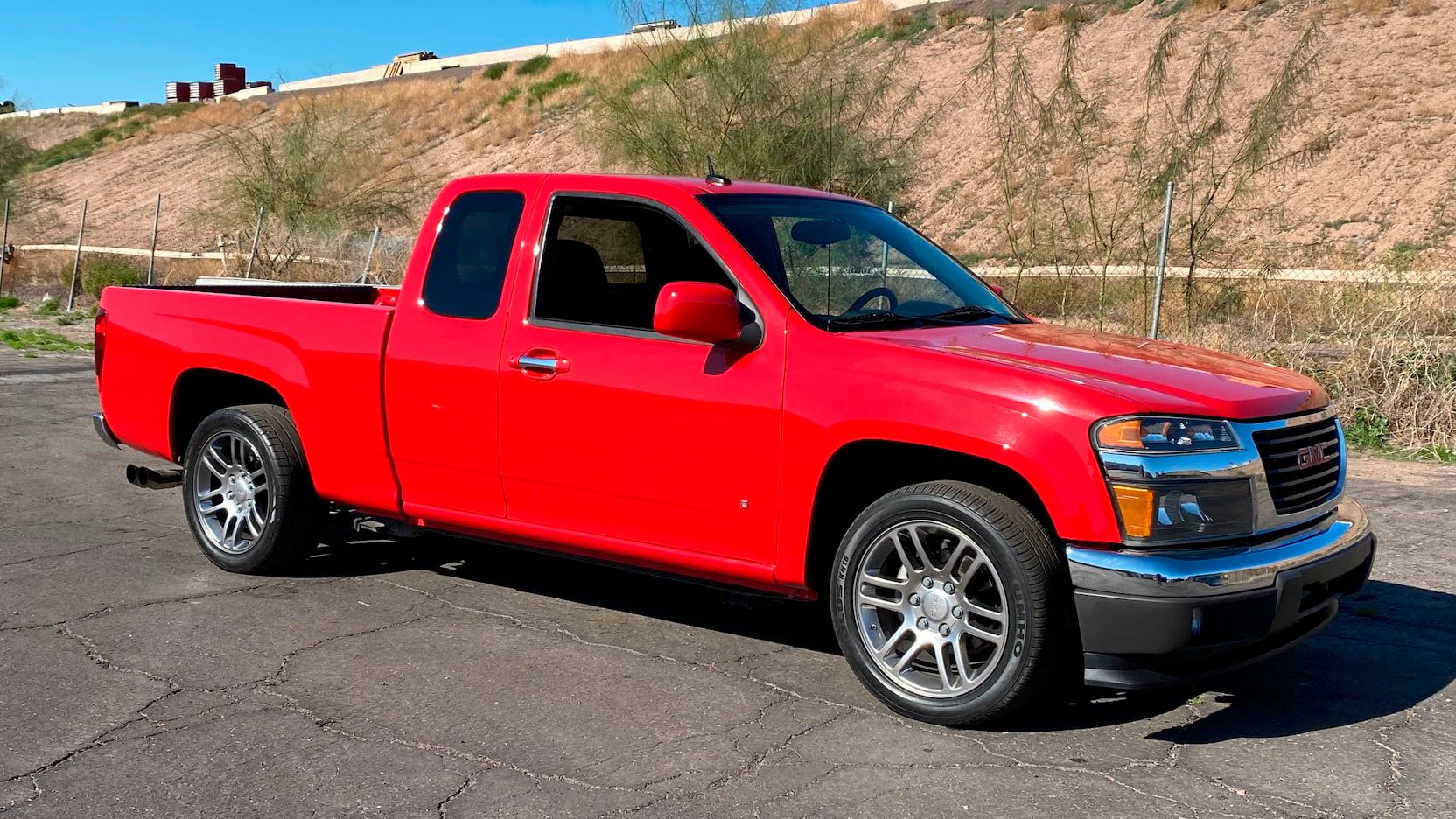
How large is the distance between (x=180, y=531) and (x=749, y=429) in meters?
4.01

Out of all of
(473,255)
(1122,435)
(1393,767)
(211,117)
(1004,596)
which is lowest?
(1393,767)

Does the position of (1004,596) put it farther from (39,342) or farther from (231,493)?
(39,342)

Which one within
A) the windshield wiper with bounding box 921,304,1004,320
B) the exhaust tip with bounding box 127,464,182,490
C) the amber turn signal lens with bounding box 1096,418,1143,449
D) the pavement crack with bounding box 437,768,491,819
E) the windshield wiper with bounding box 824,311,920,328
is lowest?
the pavement crack with bounding box 437,768,491,819

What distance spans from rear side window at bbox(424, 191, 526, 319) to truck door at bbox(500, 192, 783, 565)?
178 mm

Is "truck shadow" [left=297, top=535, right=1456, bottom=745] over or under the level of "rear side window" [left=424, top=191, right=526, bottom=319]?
under

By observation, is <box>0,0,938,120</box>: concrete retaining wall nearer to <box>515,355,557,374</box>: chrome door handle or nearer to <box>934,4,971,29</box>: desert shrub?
<box>934,4,971,29</box>: desert shrub

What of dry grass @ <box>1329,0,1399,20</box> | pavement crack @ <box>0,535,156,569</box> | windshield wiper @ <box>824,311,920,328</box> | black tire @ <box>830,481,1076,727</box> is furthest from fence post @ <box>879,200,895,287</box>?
dry grass @ <box>1329,0,1399,20</box>

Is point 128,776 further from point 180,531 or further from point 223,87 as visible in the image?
point 223,87

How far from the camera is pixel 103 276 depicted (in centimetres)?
2678

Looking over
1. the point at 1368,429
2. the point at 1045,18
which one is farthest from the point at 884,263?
the point at 1045,18

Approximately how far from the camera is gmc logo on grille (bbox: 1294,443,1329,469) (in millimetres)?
4664

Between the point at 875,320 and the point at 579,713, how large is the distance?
5.91 feet

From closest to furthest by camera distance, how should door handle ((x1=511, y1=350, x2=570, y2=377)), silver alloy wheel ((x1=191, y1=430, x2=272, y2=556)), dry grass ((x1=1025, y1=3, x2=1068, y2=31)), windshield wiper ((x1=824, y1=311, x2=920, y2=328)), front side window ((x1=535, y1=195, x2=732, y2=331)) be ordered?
1. windshield wiper ((x1=824, y1=311, x2=920, y2=328))
2. door handle ((x1=511, y1=350, x2=570, y2=377))
3. front side window ((x1=535, y1=195, x2=732, y2=331))
4. silver alloy wheel ((x1=191, y1=430, x2=272, y2=556))
5. dry grass ((x1=1025, y1=3, x2=1068, y2=31))

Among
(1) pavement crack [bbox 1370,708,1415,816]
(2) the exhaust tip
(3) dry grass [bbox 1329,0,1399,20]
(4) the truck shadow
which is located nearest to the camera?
(1) pavement crack [bbox 1370,708,1415,816]
